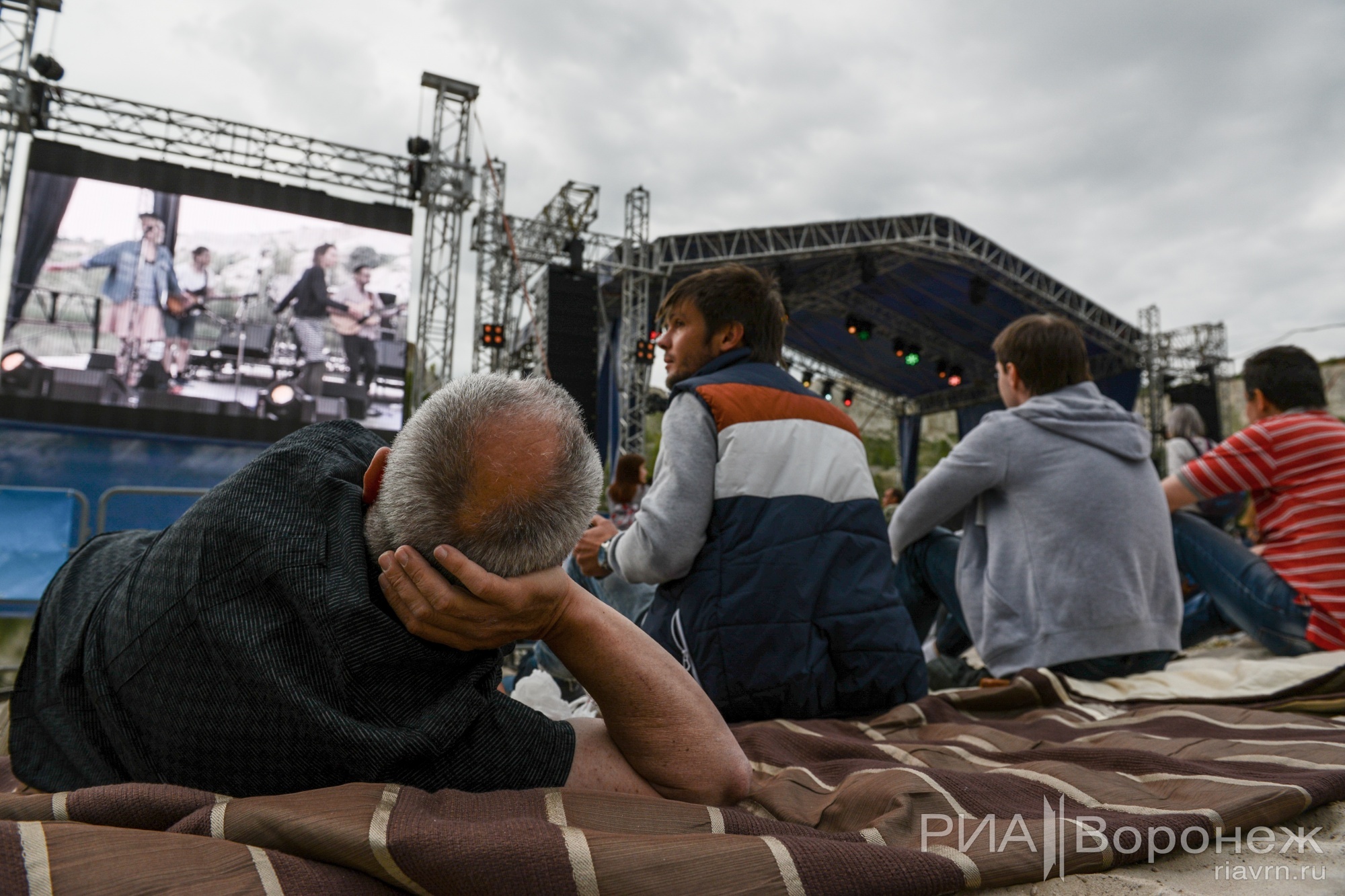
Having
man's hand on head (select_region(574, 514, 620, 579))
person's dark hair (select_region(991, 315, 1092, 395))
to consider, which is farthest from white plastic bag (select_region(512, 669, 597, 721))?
person's dark hair (select_region(991, 315, 1092, 395))

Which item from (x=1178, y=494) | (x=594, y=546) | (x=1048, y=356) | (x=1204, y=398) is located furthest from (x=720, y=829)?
(x=1204, y=398)

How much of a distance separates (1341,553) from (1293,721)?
111 cm

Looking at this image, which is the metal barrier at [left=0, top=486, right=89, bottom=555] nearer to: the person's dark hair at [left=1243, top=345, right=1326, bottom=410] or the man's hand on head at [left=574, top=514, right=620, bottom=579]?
the man's hand on head at [left=574, top=514, right=620, bottom=579]

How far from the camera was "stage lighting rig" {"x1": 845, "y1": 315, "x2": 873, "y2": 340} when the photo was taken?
1391 cm

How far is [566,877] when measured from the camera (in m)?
0.69

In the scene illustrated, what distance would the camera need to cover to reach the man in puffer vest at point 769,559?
165 cm

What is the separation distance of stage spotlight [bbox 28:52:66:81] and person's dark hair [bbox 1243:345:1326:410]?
36.4 ft

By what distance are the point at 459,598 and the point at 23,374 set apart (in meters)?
10.6

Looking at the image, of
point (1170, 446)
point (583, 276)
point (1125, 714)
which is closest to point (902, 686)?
point (1125, 714)

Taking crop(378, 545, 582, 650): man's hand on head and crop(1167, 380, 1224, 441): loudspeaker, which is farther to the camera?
crop(1167, 380, 1224, 441): loudspeaker

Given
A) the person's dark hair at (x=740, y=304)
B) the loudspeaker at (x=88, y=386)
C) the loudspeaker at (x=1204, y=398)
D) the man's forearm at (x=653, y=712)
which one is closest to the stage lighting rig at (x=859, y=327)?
the loudspeaker at (x=1204, y=398)

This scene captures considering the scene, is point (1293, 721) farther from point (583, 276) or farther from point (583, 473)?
point (583, 276)

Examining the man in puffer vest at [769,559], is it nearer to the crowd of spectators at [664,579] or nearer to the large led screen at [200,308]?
the crowd of spectators at [664,579]

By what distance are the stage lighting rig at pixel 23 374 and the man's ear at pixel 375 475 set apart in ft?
33.7
